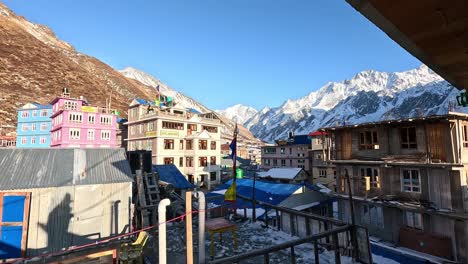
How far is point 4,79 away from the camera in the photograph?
291 feet

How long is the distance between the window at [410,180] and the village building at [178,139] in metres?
32.5

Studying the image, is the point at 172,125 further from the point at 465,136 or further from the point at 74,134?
the point at 465,136

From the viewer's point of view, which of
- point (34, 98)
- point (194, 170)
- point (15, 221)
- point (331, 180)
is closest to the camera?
point (15, 221)

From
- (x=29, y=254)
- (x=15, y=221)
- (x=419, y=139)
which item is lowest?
(x=29, y=254)

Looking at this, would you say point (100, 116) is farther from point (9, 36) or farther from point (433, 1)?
point (9, 36)

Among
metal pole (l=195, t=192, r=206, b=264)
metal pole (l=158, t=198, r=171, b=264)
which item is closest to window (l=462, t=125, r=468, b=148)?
metal pole (l=195, t=192, r=206, b=264)

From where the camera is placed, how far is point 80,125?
153 feet

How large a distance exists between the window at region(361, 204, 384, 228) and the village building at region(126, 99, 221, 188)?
28.0 meters

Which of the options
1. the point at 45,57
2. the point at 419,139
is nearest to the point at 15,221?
the point at 419,139

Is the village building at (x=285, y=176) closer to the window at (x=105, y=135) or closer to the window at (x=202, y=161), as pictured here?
the window at (x=202, y=161)

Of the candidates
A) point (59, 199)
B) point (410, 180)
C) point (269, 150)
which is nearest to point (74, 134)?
point (59, 199)

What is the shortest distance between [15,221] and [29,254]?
1.66 m

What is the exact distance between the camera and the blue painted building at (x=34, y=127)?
5459 cm

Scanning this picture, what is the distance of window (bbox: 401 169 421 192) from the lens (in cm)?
2275
